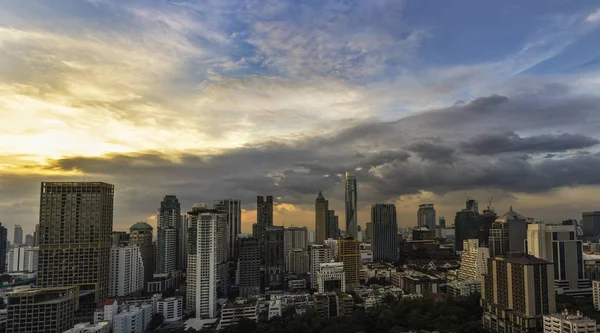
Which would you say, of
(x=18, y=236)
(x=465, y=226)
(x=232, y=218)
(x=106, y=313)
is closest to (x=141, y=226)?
(x=232, y=218)

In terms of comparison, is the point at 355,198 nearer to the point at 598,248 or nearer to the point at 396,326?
the point at 598,248

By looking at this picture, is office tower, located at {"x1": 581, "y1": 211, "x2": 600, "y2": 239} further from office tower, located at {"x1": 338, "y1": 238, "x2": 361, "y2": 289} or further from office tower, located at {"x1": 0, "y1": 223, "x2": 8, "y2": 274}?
office tower, located at {"x1": 0, "y1": 223, "x2": 8, "y2": 274}

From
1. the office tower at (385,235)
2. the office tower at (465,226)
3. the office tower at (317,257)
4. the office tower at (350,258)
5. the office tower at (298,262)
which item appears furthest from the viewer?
the office tower at (385,235)

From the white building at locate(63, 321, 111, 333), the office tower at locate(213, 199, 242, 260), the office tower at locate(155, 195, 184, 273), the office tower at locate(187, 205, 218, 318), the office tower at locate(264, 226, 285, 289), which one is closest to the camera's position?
the white building at locate(63, 321, 111, 333)

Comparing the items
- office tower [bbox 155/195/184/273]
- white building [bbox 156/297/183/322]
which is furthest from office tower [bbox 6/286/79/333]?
office tower [bbox 155/195/184/273]

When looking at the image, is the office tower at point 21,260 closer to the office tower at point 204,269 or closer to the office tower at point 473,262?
the office tower at point 204,269

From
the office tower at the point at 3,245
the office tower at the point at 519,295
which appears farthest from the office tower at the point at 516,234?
the office tower at the point at 3,245

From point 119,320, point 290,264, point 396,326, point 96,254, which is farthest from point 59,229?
point 290,264
